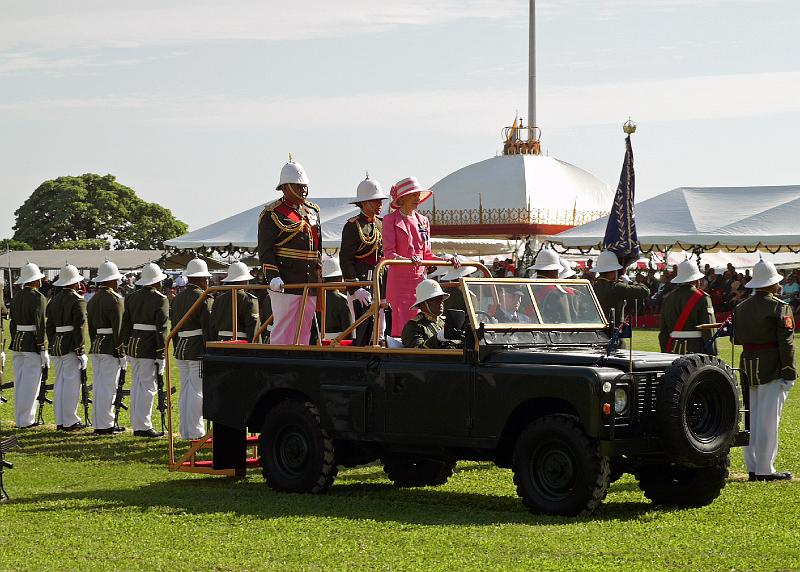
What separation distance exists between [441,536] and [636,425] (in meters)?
1.66

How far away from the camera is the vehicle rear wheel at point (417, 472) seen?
42.7ft

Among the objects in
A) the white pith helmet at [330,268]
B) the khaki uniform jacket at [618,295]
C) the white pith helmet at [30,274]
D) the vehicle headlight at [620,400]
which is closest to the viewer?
the vehicle headlight at [620,400]

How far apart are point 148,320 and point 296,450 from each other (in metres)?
5.93

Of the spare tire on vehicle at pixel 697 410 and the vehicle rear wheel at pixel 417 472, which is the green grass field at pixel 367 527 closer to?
the vehicle rear wheel at pixel 417 472

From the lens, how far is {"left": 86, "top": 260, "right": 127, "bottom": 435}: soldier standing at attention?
18.1 metres

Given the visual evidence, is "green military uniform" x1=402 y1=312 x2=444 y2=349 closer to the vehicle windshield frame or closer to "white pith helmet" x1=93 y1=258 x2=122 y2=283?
the vehicle windshield frame

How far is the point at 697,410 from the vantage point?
10.8m

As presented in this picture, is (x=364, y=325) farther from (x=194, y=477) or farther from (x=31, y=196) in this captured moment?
(x=31, y=196)

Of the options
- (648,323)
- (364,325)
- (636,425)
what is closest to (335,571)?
(636,425)

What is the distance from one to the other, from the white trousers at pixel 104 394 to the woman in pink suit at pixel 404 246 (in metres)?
6.32

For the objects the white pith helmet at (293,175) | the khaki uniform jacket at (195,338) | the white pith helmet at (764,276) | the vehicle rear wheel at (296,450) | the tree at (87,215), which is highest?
the tree at (87,215)

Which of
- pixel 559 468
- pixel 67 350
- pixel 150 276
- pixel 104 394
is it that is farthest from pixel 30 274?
pixel 559 468

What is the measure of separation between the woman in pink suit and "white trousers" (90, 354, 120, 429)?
6.32 m

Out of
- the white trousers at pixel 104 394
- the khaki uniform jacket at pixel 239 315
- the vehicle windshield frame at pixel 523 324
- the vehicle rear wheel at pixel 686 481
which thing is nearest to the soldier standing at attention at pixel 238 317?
the khaki uniform jacket at pixel 239 315
